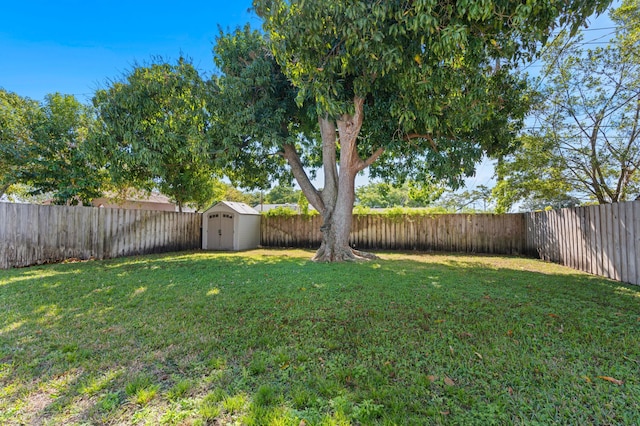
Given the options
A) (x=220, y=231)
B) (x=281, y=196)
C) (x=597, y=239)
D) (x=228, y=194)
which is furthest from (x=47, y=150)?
(x=281, y=196)

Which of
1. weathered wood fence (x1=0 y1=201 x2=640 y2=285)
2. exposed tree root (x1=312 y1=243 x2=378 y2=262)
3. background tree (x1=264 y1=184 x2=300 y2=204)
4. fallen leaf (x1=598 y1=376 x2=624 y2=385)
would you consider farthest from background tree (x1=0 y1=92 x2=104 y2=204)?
background tree (x1=264 y1=184 x2=300 y2=204)

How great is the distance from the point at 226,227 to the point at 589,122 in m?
11.8

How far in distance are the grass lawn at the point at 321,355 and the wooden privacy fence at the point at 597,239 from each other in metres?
0.81

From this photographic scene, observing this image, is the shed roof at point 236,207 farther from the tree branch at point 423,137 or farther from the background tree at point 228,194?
the tree branch at point 423,137

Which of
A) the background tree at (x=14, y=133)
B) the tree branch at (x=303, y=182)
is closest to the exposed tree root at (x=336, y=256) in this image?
the tree branch at (x=303, y=182)

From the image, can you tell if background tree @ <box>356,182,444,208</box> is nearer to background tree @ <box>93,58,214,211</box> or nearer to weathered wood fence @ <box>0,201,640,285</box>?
weathered wood fence @ <box>0,201,640,285</box>

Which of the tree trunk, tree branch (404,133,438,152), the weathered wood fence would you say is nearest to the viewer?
the weathered wood fence

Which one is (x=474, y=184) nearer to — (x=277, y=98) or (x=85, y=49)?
(x=277, y=98)

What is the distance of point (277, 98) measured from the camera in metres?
8.33

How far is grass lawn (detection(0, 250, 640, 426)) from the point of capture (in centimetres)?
178

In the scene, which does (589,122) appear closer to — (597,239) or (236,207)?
(597,239)

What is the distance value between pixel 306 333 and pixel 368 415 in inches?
49.2

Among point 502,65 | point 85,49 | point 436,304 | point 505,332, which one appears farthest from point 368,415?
point 85,49

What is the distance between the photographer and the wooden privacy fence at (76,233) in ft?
22.7
